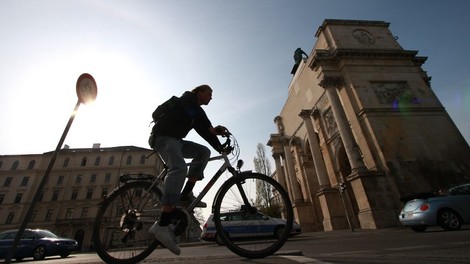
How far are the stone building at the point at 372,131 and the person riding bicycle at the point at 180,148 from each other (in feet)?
40.3

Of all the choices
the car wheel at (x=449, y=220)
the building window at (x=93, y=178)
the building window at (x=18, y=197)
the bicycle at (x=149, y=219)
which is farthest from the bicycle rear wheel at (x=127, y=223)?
the building window at (x=18, y=197)

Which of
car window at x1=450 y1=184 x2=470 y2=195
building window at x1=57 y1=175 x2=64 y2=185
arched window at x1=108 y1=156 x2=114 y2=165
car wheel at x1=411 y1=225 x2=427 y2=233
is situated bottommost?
car wheel at x1=411 y1=225 x2=427 y2=233

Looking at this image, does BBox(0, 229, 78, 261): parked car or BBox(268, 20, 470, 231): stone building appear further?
BBox(268, 20, 470, 231): stone building

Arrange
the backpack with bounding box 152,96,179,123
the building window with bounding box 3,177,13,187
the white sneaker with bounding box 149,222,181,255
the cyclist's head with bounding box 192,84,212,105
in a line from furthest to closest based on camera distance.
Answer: the building window with bounding box 3,177,13,187 → the cyclist's head with bounding box 192,84,212,105 → the backpack with bounding box 152,96,179,123 → the white sneaker with bounding box 149,222,181,255

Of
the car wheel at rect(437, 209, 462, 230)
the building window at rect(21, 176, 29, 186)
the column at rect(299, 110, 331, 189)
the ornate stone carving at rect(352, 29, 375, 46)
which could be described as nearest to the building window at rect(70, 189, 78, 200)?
the building window at rect(21, 176, 29, 186)

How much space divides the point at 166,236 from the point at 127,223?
0.73m

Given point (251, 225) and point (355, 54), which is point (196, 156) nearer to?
point (251, 225)

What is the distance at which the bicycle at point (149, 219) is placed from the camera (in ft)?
8.30

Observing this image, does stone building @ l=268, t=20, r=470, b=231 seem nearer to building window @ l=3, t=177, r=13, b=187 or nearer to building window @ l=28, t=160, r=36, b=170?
building window @ l=28, t=160, r=36, b=170

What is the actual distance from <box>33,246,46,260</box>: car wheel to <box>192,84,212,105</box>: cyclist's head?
38.2 ft

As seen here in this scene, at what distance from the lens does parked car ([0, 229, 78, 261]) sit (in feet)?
30.9

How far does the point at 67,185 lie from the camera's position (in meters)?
41.8

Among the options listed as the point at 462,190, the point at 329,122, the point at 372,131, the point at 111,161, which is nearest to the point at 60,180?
the point at 111,161

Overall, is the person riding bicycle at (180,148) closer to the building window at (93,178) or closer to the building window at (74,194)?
the building window at (93,178)
